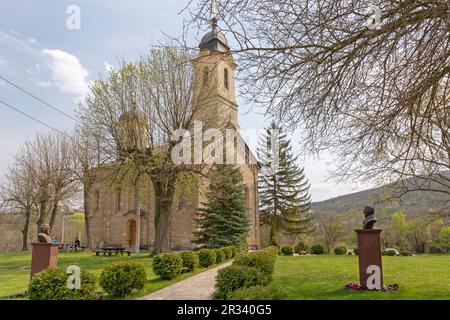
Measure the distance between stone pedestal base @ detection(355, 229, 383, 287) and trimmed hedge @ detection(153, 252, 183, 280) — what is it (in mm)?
5477

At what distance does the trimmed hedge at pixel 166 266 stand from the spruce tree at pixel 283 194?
25.4 meters

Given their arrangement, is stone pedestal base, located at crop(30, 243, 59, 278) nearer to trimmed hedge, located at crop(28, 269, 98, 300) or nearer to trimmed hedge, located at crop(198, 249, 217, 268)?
trimmed hedge, located at crop(28, 269, 98, 300)

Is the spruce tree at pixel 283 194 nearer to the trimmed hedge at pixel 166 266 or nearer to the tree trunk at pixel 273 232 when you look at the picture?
the tree trunk at pixel 273 232

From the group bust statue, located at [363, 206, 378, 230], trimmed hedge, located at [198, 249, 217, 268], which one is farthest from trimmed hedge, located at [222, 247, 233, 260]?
bust statue, located at [363, 206, 378, 230]

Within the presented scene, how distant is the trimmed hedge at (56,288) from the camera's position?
6.19 metres

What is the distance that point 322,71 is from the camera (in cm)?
541

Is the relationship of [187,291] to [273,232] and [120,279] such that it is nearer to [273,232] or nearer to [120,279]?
[120,279]

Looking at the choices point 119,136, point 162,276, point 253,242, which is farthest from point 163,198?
point 253,242

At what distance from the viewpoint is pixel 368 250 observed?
7730mm

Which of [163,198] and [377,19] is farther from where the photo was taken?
[163,198]

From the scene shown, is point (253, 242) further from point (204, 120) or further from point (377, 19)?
point (377, 19)

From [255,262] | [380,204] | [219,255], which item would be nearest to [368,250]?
[255,262]
